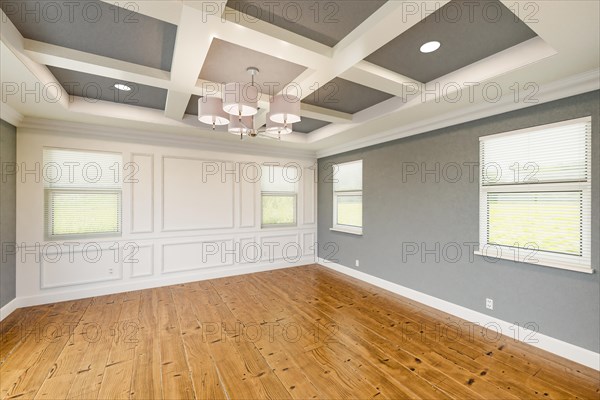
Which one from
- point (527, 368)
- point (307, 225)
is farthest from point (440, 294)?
point (307, 225)

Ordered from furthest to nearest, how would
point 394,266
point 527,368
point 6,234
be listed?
point 394,266 → point 6,234 → point 527,368

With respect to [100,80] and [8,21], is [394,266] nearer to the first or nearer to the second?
[100,80]

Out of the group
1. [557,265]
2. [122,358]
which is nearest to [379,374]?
[557,265]

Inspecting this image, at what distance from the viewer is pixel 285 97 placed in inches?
99.9

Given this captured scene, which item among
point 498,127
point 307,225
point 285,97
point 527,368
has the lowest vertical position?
point 527,368

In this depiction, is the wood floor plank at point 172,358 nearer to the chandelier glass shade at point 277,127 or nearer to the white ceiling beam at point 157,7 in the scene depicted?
the chandelier glass shade at point 277,127

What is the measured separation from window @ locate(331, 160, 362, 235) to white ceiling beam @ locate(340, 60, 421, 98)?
6.52ft

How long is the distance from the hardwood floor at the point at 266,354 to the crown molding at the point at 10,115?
7.68 feet

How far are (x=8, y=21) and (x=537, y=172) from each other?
4.53 metres

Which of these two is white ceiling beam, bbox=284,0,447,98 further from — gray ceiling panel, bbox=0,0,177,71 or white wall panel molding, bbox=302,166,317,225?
white wall panel molding, bbox=302,166,317,225

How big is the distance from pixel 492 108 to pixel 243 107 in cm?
264

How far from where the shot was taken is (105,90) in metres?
3.12

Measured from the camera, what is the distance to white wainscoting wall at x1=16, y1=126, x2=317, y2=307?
11.4 feet

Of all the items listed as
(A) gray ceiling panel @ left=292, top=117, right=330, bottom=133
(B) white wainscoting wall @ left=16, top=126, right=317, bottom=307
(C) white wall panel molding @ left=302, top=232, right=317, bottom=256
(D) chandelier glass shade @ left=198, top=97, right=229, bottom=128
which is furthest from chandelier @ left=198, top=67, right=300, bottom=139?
(C) white wall panel molding @ left=302, top=232, right=317, bottom=256
